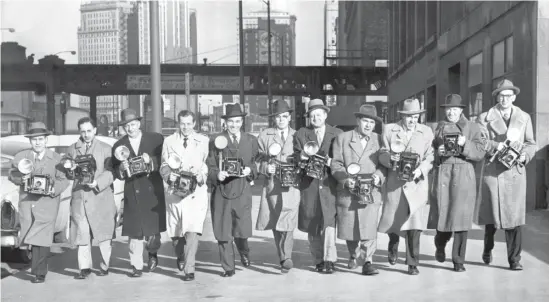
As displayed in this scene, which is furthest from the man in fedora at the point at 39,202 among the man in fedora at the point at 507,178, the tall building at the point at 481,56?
the tall building at the point at 481,56

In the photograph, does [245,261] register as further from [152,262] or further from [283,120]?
[283,120]

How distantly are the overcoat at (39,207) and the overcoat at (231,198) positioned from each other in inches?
67.2

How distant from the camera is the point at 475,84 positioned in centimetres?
1895

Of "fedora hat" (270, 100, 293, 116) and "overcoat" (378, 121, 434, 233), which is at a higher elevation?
"fedora hat" (270, 100, 293, 116)

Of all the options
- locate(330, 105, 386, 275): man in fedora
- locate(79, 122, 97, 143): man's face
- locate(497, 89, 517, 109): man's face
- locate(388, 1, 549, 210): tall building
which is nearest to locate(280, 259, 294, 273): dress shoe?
locate(330, 105, 386, 275): man in fedora

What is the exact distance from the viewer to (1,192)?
916cm

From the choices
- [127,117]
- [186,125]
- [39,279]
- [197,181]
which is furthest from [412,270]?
[39,279]

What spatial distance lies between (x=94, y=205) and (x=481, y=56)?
12.9 m

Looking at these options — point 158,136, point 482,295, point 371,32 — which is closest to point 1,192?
point 158,136

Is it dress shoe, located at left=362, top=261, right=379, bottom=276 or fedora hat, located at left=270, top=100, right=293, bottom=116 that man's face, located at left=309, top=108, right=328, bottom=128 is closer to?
fedora hat, located at left=270, top=100, right=293, bottom=116

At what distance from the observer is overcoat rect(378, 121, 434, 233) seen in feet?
26.4

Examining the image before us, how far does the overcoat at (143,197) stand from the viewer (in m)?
8.27

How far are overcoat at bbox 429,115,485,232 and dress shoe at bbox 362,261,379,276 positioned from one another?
91cm

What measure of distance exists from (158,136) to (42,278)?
205cm
